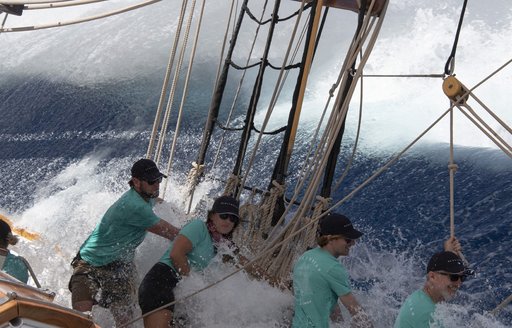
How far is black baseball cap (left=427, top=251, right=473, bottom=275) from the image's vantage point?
9.45 ft

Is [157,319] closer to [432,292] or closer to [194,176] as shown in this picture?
[432,292]

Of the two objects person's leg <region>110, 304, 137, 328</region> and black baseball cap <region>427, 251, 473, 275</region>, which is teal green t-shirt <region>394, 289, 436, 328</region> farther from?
person's leg <region>110, 304, 137, 328</region>

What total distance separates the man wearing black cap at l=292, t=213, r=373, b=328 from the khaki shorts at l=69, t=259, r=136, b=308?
54.5 inches

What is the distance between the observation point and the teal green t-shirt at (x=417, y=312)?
109 inches

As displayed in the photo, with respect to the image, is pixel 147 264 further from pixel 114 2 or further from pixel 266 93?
pixel 114 2

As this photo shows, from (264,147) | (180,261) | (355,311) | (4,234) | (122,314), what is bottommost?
(264,147)

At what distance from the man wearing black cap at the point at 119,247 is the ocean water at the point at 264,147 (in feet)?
0.97

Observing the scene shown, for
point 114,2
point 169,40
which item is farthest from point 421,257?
point 114,2

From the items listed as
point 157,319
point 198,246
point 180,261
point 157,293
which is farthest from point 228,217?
point 157,319

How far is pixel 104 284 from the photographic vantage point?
161 inches

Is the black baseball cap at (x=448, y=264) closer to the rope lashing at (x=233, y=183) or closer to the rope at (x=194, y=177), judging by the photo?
the rope lashing at (x=233, y=183)

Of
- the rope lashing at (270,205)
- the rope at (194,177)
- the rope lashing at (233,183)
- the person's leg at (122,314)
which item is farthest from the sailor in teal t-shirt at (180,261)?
Answer: the rope at (194,177)

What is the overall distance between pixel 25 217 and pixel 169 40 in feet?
24.7

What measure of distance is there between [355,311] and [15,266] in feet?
6.40
